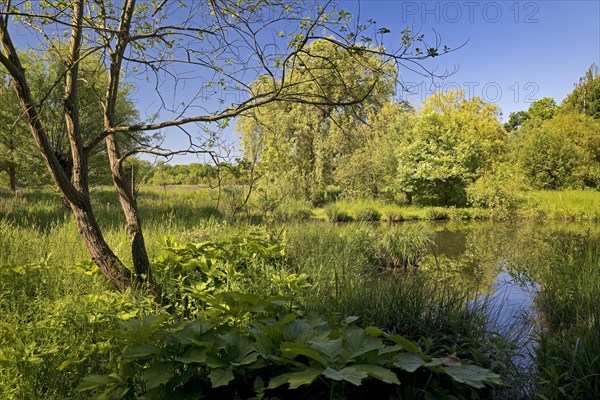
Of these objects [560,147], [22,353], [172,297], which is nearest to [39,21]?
[172,297]

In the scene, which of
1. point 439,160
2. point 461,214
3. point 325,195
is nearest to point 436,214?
point 461,214

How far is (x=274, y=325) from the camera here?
5.50ft

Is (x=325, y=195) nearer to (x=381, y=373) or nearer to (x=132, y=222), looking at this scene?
(x=132, y=222)

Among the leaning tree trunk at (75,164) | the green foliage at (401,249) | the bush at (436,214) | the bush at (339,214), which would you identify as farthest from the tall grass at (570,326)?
the bush at (436,214)

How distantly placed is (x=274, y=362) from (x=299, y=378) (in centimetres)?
28

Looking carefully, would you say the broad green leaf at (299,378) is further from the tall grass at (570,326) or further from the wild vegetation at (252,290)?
the tall grass at (570,326)

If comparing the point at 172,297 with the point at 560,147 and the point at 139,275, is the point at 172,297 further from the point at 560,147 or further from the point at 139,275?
the point at 560,147

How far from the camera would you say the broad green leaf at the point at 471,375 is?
140 cm

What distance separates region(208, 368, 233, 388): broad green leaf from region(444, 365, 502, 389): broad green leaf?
775mm

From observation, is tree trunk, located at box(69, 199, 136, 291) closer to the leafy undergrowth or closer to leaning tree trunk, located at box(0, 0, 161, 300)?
leaning tree trunk, located at box(0, 0, 161, 300)

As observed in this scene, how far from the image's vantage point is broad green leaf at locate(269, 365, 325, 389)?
1.28 metres

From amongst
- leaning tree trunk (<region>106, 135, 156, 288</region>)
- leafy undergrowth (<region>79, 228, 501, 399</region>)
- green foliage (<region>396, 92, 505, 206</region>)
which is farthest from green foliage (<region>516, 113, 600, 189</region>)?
leafy undergrowth (<region>79, 228, 501, 399</region>)

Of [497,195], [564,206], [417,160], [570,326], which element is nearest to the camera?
[570,326]

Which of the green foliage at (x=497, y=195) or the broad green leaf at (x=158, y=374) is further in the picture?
the green foliage at (x=497, y=195)
